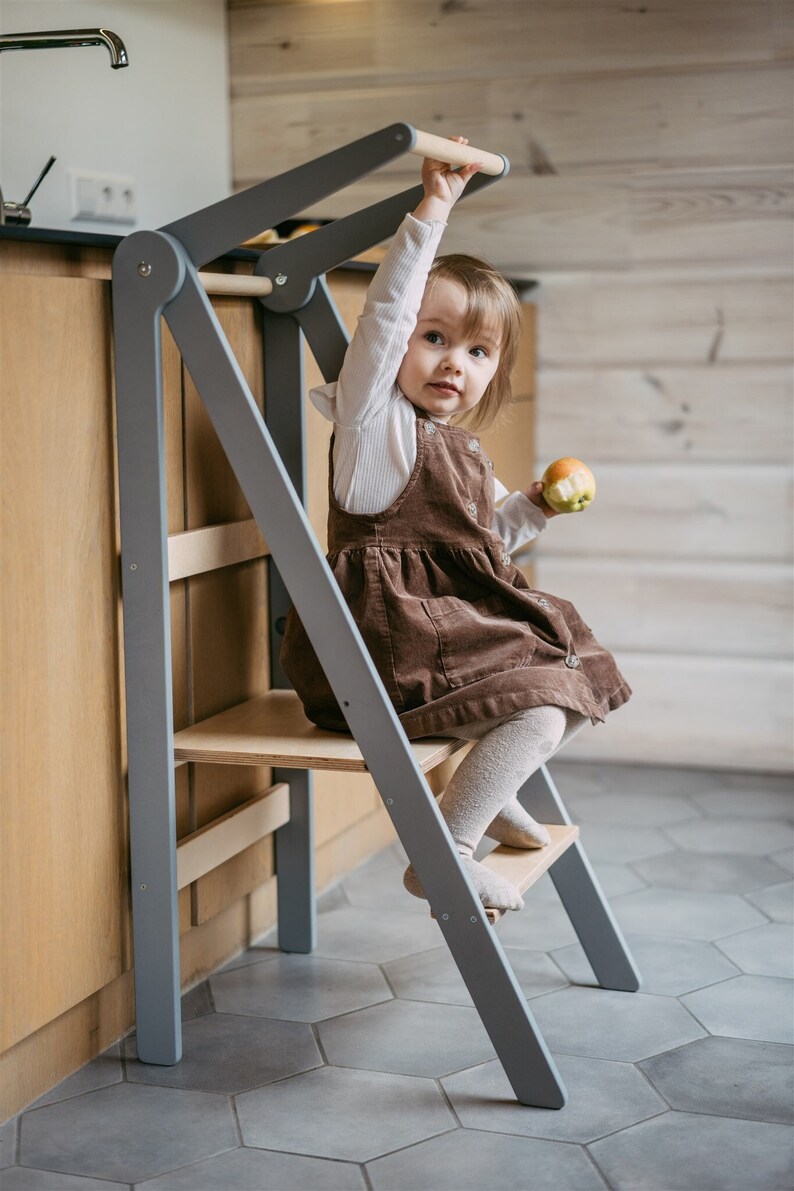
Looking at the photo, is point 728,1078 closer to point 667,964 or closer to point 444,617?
point 667,964

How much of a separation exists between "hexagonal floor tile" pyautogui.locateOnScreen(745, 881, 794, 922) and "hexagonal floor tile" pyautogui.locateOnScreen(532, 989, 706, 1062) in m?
0.39

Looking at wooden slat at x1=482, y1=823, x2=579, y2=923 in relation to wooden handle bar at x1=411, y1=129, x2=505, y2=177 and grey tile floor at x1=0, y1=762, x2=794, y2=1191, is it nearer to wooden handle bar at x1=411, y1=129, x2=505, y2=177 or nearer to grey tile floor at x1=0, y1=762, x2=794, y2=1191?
grey tile floor at x1=0, y1=762, x2=794, y2=1191

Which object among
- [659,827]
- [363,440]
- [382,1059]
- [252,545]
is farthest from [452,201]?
[659,827]

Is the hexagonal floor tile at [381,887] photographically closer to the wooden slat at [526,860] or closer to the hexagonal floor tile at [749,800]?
the wooden slat at [526,860]

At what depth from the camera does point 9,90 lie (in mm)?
2432

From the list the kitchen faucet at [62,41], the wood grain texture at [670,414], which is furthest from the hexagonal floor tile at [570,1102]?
the wood grain texture at [670,414]

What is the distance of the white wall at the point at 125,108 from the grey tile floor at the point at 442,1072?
4.82 ft

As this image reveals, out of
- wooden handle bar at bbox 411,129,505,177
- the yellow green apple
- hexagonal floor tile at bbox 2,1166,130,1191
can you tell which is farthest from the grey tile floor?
wooden handle bar at bbox 411,129,505,177

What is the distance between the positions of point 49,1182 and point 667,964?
98cm

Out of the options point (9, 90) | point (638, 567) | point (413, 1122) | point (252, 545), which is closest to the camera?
point (413, 1122)

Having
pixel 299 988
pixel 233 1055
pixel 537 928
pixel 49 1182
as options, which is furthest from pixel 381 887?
pixel 49 1182

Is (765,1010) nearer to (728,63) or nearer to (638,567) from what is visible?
(638,567)

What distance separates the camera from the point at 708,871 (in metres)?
2.43

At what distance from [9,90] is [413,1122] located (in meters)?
1.90
